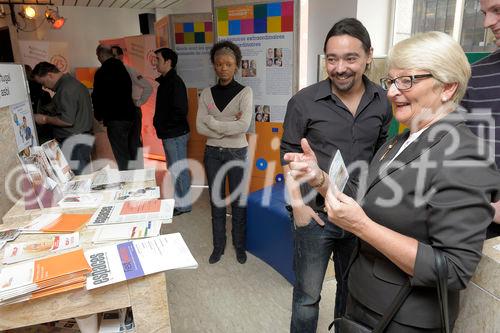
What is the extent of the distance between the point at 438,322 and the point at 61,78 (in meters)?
→ 3.66

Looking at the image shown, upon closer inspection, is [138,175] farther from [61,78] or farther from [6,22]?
[6,22]

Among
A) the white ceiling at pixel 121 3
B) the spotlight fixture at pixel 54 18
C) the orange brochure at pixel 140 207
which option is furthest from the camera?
the white ceiling at pixel 121 3

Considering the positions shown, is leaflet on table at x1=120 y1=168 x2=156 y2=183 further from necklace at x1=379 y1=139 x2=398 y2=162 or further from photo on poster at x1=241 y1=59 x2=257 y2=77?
photo on poster at x1=241 y1=59 x2=257 y2=77

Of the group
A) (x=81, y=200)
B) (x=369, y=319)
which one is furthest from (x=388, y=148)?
(x=81, y=200)

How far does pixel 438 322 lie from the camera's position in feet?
3.19

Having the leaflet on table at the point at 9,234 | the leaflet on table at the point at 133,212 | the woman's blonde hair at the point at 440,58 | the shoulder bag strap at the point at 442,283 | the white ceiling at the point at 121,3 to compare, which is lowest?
the leaflet on table at the point at 9,234

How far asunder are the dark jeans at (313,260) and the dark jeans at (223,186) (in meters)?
1.10

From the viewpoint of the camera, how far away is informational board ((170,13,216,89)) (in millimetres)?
3781

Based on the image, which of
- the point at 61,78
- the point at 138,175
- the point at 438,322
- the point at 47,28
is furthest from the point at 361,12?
the point at 47,28

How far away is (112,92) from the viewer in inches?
155

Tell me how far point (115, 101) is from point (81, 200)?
2450 mm

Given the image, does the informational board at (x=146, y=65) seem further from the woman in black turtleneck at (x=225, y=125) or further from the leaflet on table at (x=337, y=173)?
the leaflet on table at (x=337, y=173)

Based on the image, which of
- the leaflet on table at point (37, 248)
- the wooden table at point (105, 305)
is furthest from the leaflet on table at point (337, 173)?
the leaflet on table at point (37, 248)

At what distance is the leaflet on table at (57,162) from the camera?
199 cm
